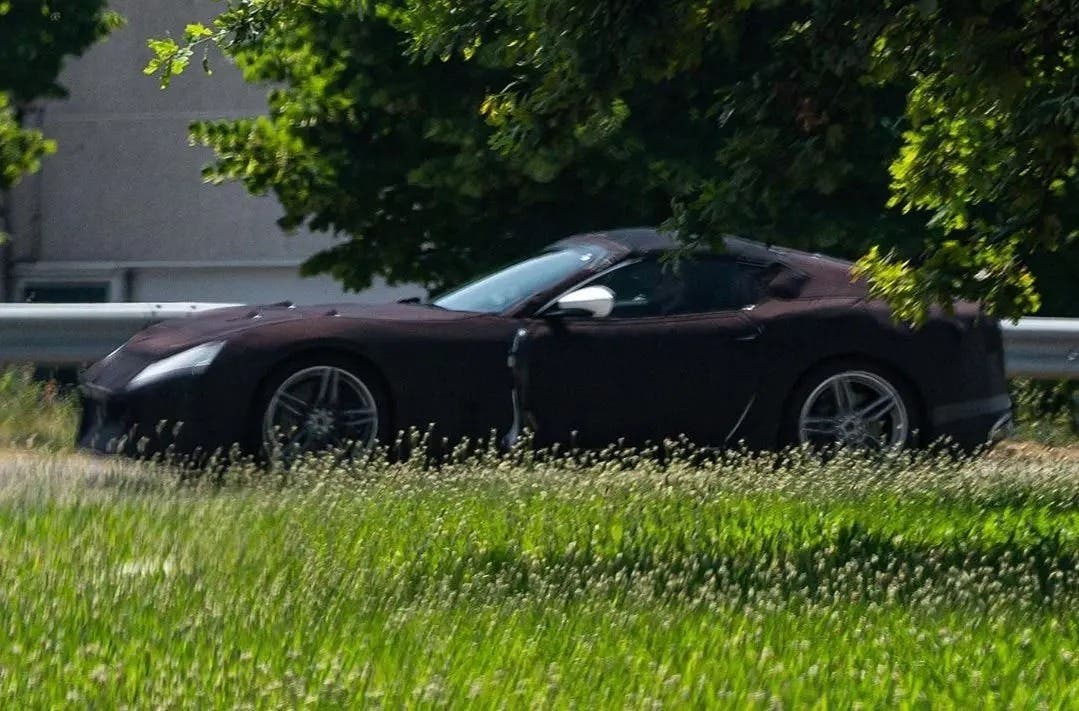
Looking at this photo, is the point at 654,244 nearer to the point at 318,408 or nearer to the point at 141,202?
the point at 318,408

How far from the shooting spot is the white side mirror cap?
1012 cm

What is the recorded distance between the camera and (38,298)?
106ft

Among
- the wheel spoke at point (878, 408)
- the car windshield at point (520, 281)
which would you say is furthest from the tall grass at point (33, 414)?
the wheel spoke at point (878, 408)

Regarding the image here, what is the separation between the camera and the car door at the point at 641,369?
10.2 metres

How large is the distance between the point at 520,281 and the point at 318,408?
5.14 ft

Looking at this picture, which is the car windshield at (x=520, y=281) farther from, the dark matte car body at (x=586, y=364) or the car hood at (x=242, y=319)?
the car hood at (x=242, y=319)

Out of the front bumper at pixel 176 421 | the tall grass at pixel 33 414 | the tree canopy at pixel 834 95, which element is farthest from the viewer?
→ the tall grass at pixel 33 414

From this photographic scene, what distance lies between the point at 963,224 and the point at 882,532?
135 centimetres

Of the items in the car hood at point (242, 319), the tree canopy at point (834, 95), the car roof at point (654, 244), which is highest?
the tree canopy at point (834, 95)

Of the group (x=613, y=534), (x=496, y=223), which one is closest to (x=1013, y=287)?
(x=613, y=534)

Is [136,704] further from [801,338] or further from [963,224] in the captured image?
[801,338]

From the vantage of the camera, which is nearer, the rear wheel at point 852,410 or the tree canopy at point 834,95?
the tree canopy at point 834,95

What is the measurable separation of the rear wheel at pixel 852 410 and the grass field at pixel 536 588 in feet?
2.85

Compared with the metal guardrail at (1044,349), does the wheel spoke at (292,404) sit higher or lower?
lower
